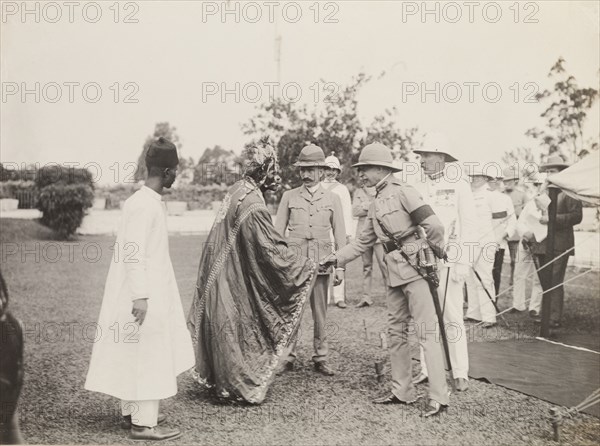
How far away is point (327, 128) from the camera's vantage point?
7.78 metres

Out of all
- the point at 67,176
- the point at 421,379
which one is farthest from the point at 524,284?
the point at 67,176

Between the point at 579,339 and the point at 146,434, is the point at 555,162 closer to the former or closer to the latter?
the point at 579,339

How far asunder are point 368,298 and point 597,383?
13.0 ft

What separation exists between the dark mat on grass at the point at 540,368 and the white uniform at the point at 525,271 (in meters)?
1.54

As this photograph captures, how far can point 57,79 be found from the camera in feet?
18.1

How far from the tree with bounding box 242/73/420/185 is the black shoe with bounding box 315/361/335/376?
2.47 metres

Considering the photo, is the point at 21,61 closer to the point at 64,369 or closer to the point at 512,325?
the point at 64,369

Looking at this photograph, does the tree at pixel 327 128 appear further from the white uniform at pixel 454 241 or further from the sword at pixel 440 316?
the sword at pixel 440 316

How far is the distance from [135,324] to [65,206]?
875cm

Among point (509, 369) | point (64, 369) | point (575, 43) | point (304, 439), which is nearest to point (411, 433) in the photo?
point (304, 439)

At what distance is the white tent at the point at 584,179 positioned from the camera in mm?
5727

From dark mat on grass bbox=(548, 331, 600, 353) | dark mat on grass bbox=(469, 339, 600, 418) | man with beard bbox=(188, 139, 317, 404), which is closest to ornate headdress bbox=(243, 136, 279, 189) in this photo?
man with beard bbox=(188, 139, 317, 404)

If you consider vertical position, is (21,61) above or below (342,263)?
above

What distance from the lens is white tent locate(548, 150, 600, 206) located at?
5727 mm
